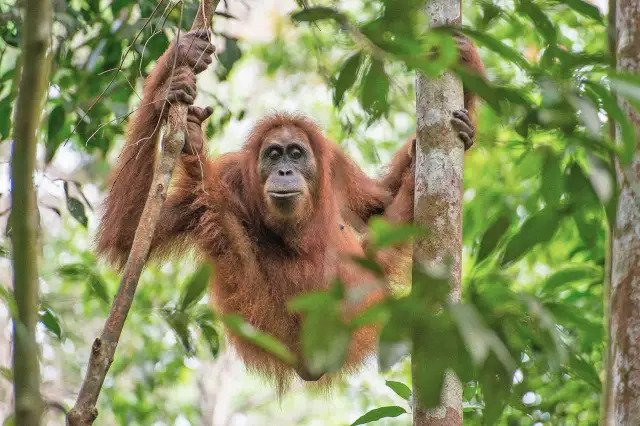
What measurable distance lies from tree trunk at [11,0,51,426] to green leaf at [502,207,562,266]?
986 mm

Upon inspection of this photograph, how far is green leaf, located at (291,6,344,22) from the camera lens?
165cm

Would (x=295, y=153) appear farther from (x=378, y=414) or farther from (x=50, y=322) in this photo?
(x=378, y=414)

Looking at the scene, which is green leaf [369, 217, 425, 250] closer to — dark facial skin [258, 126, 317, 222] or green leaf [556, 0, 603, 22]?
green leaf [556, 0, 603, 22]

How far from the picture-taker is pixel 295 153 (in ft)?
15.6

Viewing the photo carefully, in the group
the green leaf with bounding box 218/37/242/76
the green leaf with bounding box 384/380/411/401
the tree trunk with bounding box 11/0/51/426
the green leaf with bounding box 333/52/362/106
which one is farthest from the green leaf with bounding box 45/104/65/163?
the tree trunk with bounding box 11/0/51/426

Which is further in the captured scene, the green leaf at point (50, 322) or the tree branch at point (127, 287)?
the green leaf at point (50, 322)

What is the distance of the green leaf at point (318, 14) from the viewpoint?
1.65m

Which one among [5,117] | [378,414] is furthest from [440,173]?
[5,117]

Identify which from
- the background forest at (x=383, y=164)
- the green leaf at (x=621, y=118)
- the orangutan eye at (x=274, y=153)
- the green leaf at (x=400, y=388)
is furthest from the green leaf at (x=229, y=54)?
the green leaf at (x=621, y=118)

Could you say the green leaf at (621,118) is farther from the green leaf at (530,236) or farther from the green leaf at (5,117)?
the green leaf at (5,117)

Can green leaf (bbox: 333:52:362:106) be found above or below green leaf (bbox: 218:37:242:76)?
below

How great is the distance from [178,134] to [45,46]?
1152 mm

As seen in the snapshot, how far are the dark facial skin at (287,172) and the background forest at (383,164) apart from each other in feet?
0.84

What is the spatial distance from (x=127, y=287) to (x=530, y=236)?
100 centimetres
